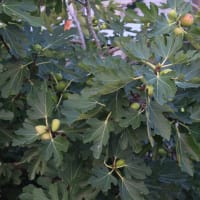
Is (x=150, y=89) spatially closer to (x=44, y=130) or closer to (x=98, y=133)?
(x=98, y=133)

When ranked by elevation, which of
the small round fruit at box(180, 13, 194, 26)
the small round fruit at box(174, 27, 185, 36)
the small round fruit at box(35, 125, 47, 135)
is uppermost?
the small round fruit at box(180, 13, 194, 26)

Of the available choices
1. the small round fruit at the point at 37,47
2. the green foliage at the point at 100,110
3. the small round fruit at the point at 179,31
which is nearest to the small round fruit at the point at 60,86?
the green foliage at the point at 100,110

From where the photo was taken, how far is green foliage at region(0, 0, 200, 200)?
1095mm

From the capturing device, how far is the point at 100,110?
3.78 feet

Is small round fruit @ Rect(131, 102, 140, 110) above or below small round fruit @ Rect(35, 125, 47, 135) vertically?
above

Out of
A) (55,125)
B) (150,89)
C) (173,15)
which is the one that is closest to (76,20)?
(173,15)

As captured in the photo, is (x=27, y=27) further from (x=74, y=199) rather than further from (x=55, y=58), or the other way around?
(x=74, y=199)

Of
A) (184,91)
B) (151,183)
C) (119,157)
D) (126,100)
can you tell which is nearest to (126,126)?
(126,100)

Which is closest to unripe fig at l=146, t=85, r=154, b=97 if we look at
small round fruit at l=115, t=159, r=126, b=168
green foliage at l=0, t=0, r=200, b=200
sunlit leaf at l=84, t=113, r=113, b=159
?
green foliage at l=0, t=0, r=200, b=200

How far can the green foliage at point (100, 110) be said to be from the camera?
3.59 feet

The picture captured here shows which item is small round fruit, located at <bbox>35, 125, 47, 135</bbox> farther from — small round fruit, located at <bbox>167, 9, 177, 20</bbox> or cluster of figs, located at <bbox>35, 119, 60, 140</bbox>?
small round fruit, located at <bbox>167, 9, 177, 20</bbox>

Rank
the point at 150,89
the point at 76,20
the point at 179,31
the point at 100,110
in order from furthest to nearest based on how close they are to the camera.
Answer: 1. the point at 76,20
2. the point at 179,31
3. the point at 100,110
4. the point at 150,89

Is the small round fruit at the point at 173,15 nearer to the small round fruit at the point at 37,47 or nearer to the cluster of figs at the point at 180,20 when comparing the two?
the cluster of figs at the point at 180,20

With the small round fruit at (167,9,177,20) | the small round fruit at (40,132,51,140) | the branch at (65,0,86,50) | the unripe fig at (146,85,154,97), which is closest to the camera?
the unripe fig at (146,85,154,97)
